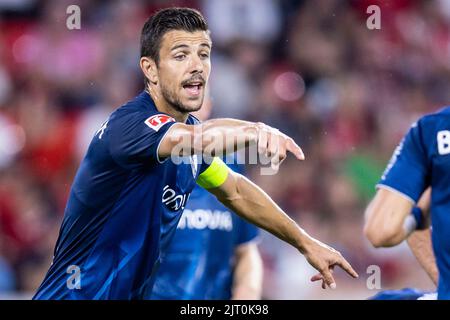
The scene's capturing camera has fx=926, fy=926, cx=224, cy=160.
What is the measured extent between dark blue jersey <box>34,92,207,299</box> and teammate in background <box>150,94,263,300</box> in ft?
4.51

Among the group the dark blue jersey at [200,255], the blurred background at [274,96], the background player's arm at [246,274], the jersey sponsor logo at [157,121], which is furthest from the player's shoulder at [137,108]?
the blurred background at [274,96]

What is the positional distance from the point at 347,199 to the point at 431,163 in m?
5.67

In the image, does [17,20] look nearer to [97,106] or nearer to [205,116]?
[97,106]

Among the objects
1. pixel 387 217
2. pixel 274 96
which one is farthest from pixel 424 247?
pixel 274 96

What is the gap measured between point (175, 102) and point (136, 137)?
623 mm

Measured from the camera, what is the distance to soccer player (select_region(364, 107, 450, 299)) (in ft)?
13.3

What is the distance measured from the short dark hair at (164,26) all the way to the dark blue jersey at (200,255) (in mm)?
1650

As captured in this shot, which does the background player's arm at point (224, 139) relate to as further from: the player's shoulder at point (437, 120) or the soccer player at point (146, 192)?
the player's shoulder at point (437, 120)

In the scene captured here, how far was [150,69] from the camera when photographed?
17.1 ft

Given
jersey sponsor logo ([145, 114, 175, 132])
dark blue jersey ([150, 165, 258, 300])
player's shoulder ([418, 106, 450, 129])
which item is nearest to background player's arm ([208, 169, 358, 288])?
jersey sponsor logo ([145, 114, 175, 132])

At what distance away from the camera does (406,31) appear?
11281 millimetres

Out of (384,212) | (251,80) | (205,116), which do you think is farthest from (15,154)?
(384,212)

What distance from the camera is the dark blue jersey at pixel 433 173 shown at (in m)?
4.06

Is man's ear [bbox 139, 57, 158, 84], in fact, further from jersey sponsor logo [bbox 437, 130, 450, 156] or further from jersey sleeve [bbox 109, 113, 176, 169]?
jersey sponsor logo [bbox 437, 130, 450, 156]
